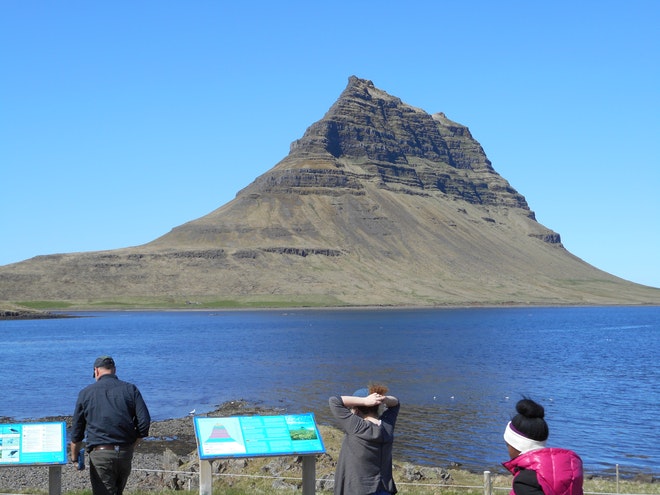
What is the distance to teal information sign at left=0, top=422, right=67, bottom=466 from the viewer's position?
14.3 meters

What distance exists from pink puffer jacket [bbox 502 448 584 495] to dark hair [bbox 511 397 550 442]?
218 millimetres

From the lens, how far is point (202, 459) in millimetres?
13633

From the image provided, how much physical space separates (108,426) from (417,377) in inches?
2430

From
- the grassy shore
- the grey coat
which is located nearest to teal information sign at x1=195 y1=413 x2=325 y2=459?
the grey coat

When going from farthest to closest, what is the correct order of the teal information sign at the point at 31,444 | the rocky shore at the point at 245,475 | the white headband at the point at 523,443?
1. the rocky shore at the point at 245,475
2. the teal information sign at the point at 31,444
3. the white headband at the point at 523,443

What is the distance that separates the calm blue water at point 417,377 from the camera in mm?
42438

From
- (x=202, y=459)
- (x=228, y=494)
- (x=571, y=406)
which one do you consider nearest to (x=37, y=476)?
(x=228, y=494)

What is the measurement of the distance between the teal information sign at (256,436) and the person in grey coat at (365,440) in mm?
2745

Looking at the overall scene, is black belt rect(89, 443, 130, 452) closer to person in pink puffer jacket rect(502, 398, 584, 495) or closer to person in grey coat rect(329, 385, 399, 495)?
person in grey coat rect(329, 385, 399, 495)

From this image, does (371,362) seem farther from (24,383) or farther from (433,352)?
(24,383)

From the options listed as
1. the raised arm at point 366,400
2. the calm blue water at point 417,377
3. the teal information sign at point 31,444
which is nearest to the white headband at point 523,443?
the raised arm at point 366,400

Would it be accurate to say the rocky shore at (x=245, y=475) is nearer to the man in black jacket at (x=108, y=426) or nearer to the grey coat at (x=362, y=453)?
the man in black jacket at (x=108, y=426)

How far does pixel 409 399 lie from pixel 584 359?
40.5 metres

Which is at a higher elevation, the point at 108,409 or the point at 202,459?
the point at 108,409
